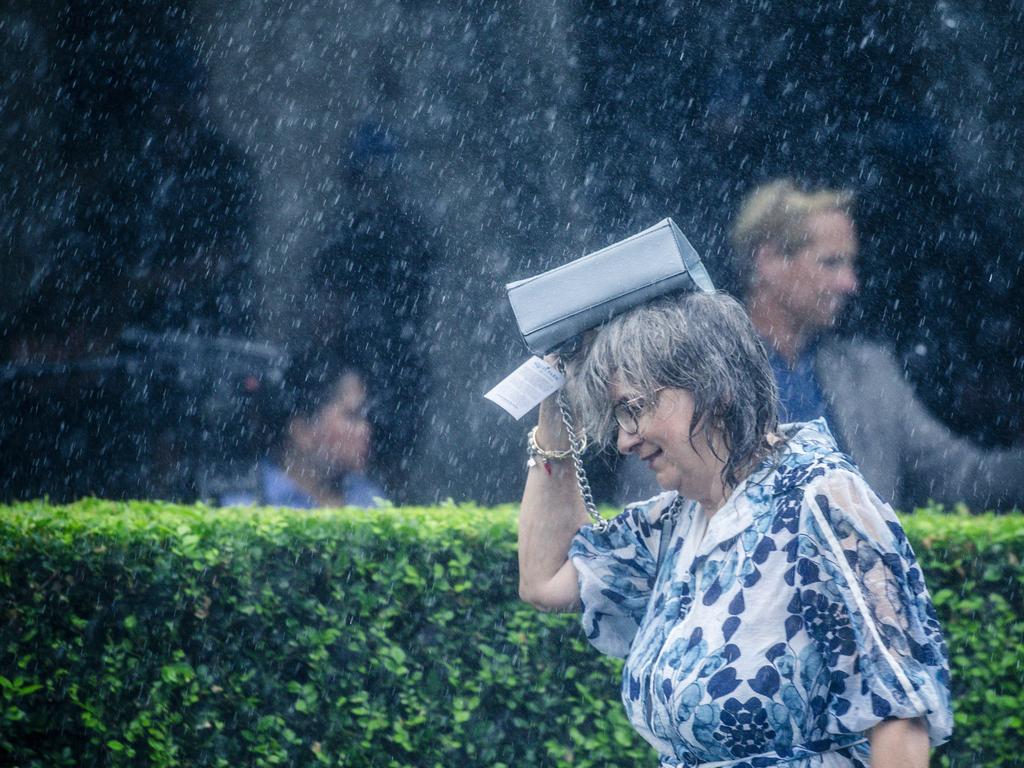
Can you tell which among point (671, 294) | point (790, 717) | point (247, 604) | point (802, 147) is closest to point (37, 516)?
point (247, 604)

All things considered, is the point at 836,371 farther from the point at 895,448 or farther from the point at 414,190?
the point at 414,190

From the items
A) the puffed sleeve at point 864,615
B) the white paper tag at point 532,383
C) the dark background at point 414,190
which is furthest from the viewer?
the dark background at point 414,190

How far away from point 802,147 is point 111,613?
13.1 ft

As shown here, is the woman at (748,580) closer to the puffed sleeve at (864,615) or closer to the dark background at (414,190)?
the puffed sleeve at (864,615)

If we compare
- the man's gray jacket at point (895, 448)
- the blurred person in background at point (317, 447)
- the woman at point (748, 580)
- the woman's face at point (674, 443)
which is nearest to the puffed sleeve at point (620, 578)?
the woman at point (748, 580)

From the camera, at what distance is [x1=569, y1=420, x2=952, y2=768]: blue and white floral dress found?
5.55ft

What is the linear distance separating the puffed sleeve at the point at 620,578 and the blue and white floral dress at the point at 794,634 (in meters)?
0.28

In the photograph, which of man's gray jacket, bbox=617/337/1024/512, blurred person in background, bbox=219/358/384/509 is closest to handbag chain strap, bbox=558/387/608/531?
man's gray jacket, bbox=617/337/1024/512

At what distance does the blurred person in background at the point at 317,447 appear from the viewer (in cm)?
553

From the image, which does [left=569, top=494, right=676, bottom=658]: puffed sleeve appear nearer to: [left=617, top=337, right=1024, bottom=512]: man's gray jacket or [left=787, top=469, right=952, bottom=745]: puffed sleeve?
[left=787, top=469, right=952, bottom=745]: puffed sleeve

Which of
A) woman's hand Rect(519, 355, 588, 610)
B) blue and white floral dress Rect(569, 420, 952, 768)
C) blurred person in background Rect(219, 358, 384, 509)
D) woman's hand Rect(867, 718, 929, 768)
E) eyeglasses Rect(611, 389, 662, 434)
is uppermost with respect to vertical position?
blurred person in background Rect(219, 358, 384, 509)

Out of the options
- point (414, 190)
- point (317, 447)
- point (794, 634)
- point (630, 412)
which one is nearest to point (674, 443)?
point (630, 412)

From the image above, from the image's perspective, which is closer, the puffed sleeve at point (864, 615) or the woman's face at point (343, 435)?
the puffed sleeve at point (864, 615)

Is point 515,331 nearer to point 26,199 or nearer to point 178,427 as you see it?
point 178,427
